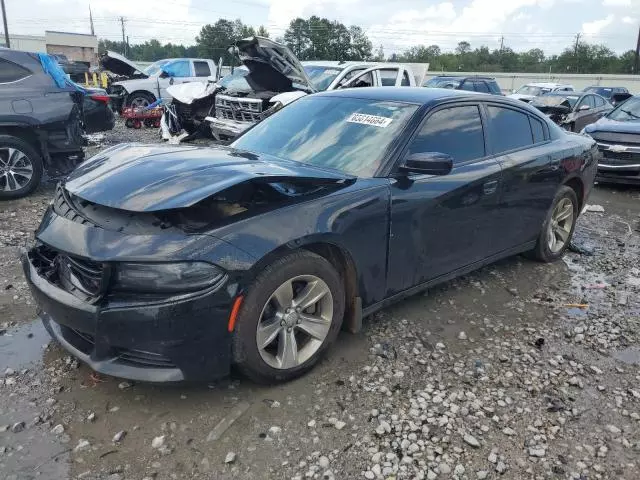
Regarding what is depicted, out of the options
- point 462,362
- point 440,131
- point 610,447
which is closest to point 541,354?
point 462,362

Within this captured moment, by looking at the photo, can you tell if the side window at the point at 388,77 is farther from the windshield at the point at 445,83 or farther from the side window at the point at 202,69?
the side window at the point at 202,69

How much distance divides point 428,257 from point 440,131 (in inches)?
37.2

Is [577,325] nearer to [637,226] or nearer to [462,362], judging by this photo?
[462,362]

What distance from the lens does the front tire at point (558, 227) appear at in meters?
5.09

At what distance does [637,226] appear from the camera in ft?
23.5

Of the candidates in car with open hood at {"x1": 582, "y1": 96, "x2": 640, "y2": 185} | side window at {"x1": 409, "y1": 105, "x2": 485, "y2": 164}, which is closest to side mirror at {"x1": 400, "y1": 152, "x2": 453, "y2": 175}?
side window at {"x1": 409, "y1": 105, "x2": 485, "y2": 164}

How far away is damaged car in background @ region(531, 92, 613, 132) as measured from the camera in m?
13.8

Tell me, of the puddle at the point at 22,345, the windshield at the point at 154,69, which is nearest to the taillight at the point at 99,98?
the puddle at the point at 22,345

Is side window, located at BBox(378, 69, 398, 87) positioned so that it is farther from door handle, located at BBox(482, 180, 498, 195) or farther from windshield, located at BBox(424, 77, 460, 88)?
door handle, located at BBox(482, 180, 498, 195)

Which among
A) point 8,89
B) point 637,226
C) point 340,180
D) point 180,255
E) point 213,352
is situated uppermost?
point 8,89

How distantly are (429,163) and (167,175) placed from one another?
161 cm

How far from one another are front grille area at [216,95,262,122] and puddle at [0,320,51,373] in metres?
7.01

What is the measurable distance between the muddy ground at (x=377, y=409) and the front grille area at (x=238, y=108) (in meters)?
6.85

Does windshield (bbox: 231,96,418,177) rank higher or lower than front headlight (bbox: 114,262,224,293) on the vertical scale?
higher
